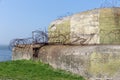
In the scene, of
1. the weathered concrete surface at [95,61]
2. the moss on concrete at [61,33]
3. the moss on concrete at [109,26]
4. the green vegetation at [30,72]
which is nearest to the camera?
the weathered concrete surface at [95,61]

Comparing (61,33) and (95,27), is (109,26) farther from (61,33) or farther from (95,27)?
(61,33)

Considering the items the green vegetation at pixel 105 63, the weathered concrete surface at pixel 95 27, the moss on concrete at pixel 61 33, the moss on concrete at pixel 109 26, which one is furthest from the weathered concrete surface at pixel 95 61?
the moss on concrete at pixel 61 33

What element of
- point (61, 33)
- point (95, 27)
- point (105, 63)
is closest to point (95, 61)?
point (105, 63)

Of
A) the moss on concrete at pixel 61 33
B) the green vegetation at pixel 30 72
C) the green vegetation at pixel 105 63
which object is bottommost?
the green vegetation at pixel 30 72

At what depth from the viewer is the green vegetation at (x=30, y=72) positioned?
20141mm

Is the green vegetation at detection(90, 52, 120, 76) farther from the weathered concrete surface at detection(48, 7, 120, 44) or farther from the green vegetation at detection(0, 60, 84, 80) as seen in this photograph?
the weathered concrete surface at detection(48, 7, 120, 44)

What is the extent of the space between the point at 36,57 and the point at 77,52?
238 inches

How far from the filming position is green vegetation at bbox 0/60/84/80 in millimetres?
20141

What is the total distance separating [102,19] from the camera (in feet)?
69.8

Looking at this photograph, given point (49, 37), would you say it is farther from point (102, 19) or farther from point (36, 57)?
point (102, 19)

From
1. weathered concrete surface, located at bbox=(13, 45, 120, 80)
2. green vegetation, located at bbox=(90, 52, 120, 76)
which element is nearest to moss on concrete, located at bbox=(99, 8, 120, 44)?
weathered concrete surface, located at bbox=(13, 45, 120, 80)

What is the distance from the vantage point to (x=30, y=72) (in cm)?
2216

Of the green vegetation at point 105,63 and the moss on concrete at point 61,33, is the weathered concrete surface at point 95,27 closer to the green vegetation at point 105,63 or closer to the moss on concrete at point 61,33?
the moss on concrete at point 61,33

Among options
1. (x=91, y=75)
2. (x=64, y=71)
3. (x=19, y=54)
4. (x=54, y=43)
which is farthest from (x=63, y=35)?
(x=19, y=54)
